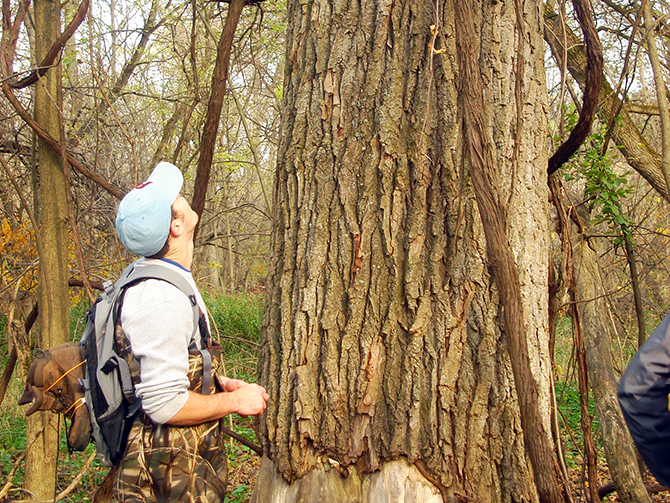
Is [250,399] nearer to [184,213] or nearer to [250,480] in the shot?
[184,213]

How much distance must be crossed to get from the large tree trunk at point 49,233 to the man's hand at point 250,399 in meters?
2.12

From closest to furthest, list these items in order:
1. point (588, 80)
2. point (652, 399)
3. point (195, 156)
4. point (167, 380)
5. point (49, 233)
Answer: point (652, 399) < point (167, 380) < point (588, 80) < point (49, 233) < point (195, 156)

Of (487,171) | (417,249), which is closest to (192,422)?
(417,249)

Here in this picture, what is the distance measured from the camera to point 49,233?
11.3ft

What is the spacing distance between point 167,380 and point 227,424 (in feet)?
15.1

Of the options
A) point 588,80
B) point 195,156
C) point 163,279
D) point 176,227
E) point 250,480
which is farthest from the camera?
point 195,156

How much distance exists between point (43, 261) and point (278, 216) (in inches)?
77.4

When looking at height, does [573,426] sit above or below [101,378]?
below

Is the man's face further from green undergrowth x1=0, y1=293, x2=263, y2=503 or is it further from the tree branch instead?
the tree branch

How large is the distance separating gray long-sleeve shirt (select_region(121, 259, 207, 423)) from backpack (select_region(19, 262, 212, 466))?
45 millimetres

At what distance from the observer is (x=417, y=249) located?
1897mm

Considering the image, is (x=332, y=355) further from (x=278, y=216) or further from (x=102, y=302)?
(x=102, y=302)

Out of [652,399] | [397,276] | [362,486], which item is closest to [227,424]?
[362,486]

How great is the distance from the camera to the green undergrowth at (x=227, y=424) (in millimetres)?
4262
